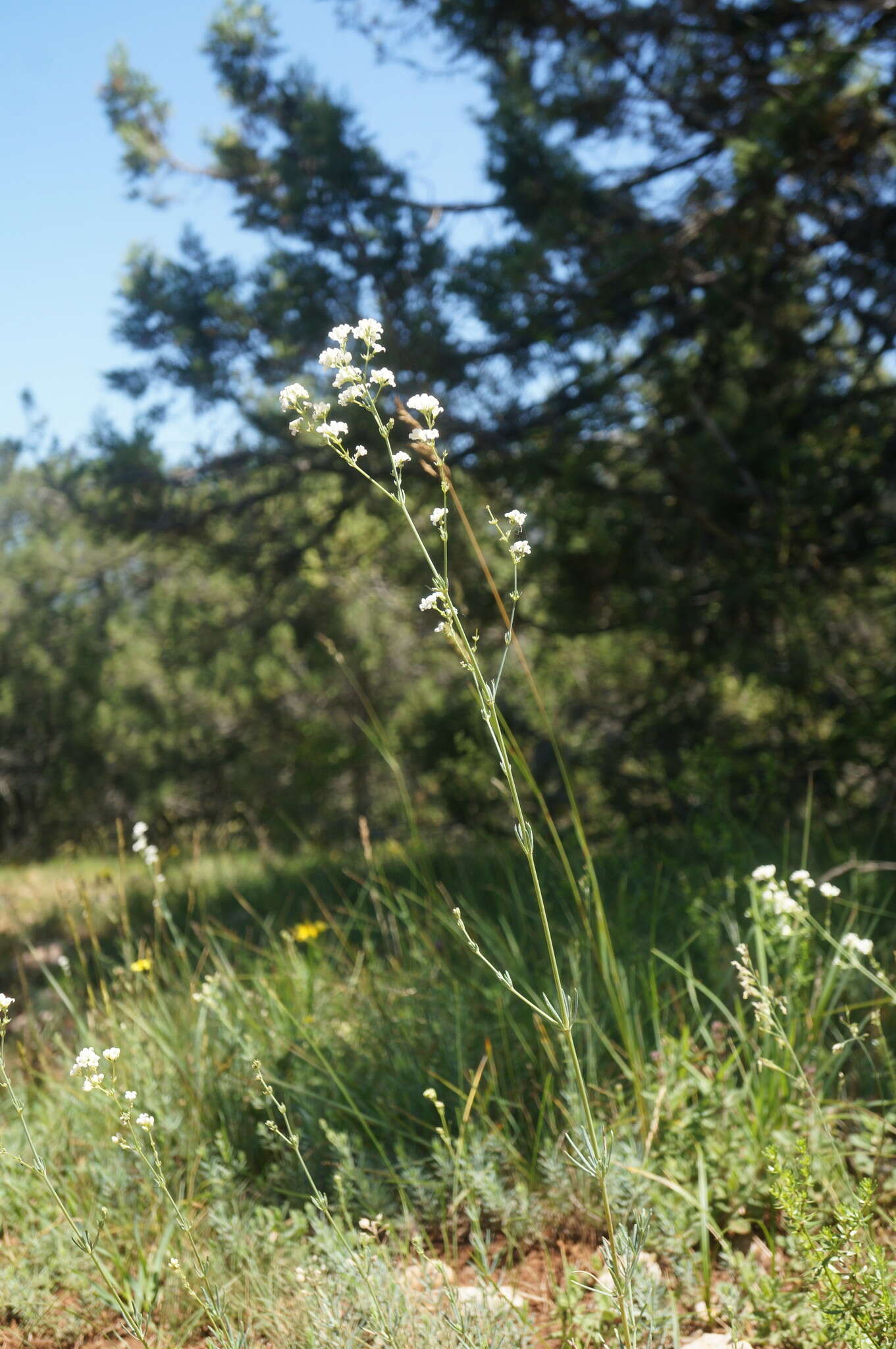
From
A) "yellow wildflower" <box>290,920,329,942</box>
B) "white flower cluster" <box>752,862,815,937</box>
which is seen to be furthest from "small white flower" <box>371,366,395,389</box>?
"yellow wildflower" <box>290,920,329,942</box>

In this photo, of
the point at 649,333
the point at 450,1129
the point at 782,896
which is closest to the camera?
the point at 782,896

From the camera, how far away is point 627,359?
17.3ft

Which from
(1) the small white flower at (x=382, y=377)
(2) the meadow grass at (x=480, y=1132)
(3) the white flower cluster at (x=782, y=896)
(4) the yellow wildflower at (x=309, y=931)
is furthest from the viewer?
(4) the yellow wildflower at (x=309, y=931)

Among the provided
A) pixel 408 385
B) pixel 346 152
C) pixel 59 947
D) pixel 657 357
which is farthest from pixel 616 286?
pixel 59 947

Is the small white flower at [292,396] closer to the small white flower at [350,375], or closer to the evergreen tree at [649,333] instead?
the small white flower at [350,375]

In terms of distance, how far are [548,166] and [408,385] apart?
54.4 inches

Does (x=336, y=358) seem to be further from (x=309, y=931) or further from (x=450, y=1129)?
(x=309, y=931)

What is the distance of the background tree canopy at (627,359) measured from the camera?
445 cm

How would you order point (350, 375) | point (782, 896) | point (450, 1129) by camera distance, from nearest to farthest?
point (350, 375) → point (782, 896) → point (450, 1129)

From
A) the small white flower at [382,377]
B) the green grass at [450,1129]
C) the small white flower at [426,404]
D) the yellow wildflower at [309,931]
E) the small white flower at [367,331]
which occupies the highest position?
the small white flower at [367,331]

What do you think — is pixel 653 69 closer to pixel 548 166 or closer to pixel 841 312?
pixel 548 166

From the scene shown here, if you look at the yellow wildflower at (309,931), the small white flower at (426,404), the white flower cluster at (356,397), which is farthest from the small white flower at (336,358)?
the yellow wildflower at (309,931)

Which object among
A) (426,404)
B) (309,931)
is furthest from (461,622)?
(309,931)

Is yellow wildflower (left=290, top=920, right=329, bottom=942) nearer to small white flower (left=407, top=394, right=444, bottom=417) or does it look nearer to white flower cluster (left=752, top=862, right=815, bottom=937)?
white flower cluster (left=752, top=862, right=815, bottom=937)
